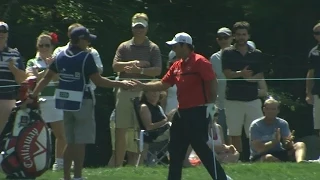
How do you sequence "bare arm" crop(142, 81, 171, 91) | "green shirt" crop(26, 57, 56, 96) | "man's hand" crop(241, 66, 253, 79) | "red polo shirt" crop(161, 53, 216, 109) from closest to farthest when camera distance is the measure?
"red polo shirt" crop(161, 53, 216, 109), "bare arm" crop(142, 81, 171, 91), "green shirt" crop(26, 57, 56, 96), "man's hand" crop(241, 66, 253, 79)

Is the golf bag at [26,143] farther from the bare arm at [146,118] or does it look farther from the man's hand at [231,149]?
the man's hand at [231,149]

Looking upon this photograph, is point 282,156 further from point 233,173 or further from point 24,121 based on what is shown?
point 24,121

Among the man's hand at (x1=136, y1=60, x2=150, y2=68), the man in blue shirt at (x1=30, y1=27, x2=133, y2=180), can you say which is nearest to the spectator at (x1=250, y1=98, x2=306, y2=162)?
the man's hand at (x1=136, y1=60, x2=150, y2=68)

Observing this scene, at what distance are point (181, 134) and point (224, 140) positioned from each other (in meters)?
3.59

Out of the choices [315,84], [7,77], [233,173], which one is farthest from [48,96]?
[315,84]

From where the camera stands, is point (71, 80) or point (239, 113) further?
point (239, 113)

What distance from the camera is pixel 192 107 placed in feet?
45.1

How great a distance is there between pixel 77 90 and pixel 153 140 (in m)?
3.21

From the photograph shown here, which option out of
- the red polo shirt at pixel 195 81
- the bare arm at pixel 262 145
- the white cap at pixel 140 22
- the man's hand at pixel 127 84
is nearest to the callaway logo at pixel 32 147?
the man's hand at pixel 127 84

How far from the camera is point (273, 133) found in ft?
55.1

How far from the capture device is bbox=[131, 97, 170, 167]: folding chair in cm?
1670

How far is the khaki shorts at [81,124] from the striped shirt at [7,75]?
6.35 feet

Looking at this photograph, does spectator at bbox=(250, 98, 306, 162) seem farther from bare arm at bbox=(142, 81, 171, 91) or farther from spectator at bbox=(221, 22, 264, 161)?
bare arm at bbox=(142, 81, 171, 91)

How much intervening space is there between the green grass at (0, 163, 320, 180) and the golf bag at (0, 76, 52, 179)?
0.34 meters
